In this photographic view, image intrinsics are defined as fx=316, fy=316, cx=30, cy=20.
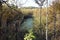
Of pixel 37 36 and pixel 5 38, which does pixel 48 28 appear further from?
pixel 5 38

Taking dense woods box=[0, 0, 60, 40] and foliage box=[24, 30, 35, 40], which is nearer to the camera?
foliage box=[24, 30, 35, 40]

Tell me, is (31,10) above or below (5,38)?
above

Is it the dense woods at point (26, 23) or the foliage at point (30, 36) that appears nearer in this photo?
the foliage at point (30, 36)

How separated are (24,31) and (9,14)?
93 centimetres

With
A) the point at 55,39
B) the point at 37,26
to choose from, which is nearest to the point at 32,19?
the point at 37,26

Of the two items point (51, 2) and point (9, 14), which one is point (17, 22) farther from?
point (51, 2)

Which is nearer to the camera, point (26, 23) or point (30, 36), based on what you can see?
point (30, 36)

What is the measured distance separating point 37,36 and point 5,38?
128 centimetres

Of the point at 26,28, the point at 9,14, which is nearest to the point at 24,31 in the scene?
the point at 26,28

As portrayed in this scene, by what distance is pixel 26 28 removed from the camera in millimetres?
12609

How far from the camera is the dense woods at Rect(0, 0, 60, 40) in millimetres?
12375

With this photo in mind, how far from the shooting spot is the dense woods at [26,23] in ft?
40.6

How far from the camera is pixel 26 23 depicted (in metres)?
12.6

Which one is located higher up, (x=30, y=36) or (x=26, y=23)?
(x=26, y=23)
